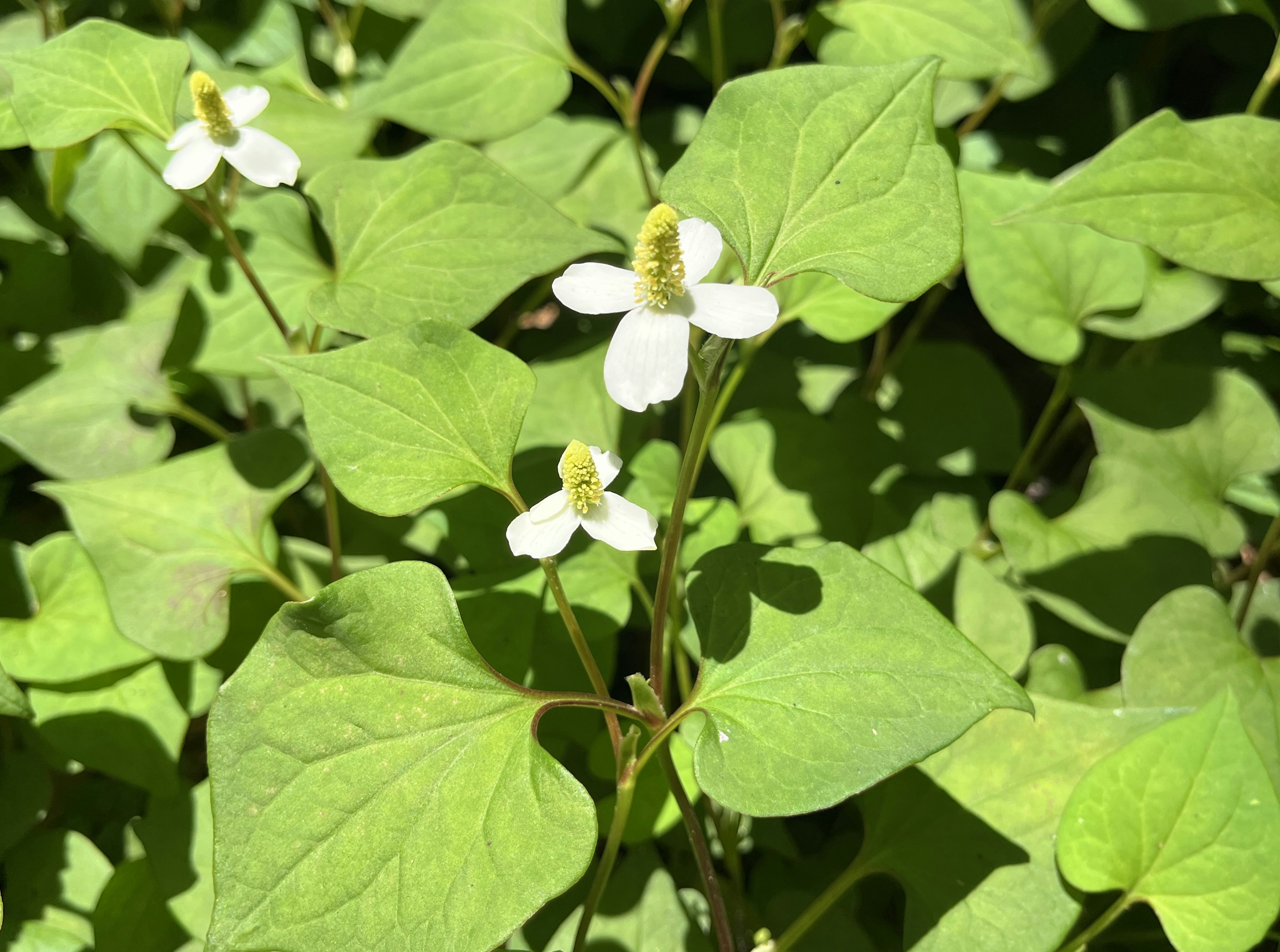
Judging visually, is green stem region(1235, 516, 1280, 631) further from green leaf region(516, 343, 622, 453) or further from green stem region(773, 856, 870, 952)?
green leaf region(516, 343, 622, 453)

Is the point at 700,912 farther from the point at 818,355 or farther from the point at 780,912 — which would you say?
the point at 818,355

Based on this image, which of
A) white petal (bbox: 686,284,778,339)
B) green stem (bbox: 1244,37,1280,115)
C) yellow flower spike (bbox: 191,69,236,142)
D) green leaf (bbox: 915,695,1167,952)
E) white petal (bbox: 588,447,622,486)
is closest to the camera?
white petal (bbox: 686,284,778,339)

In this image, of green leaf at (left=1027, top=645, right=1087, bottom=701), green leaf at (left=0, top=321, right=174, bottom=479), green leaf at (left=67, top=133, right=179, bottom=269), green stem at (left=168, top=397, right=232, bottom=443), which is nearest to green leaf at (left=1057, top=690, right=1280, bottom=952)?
green leaf at (left=1027, top=645, right=1087, bottom=701)

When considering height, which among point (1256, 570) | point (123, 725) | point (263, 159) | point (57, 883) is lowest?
point (57, 883)

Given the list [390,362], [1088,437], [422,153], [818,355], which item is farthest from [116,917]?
[1088,437]

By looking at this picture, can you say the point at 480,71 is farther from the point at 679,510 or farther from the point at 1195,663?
the point at 1195,663

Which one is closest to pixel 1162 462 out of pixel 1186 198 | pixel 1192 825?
pixel 1186 198

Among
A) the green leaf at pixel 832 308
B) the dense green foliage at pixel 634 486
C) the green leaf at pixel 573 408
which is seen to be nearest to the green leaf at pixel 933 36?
the dense green foliage at pixel 634 486
